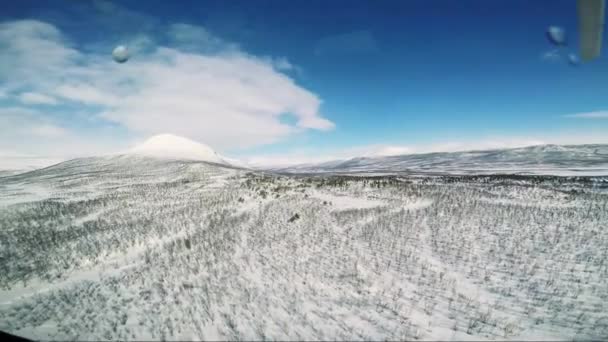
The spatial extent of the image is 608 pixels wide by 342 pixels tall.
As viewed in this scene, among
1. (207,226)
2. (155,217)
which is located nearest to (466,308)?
(207,226)

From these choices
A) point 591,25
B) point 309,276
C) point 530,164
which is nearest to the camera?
point 591,25

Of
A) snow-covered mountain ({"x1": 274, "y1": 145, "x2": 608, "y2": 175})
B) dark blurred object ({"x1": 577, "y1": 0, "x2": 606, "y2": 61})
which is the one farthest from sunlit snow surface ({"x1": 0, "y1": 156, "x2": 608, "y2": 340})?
snow-covered mountain ({"x1": 274, "y1": 145, "x2": 608, "y2": 175})

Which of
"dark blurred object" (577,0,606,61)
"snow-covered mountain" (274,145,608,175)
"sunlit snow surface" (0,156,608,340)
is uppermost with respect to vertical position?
"dark blurred object" (577,0,606,61)

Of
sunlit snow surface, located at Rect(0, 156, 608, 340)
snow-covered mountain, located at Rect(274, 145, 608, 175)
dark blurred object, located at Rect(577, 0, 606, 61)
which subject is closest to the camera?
dark blurred object, located at Rect(577, 0, 606, 61)

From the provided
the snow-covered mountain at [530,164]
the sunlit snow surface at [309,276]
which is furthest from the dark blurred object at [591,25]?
the snow-covered mountain at [530,164]

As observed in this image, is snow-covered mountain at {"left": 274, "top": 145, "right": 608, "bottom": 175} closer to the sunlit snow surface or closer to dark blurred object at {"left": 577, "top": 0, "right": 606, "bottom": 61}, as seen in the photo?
the sunlit snow surface

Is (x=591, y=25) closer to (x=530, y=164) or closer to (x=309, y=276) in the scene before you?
(x=309, y=276)

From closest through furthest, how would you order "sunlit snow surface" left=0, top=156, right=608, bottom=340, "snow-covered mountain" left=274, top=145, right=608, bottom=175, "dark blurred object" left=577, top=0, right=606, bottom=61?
1. "dark blurred object" left=577, top=0, right=606, bottom=61
2. "sunlit snow surface" left=0, top=156, right=608, bottom=340
3. "snow-covered mountain" left=274, top=145, right=608, bottom=175

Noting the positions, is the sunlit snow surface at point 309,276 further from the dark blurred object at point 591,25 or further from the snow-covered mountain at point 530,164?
the snow-covered mountain at point 530,164

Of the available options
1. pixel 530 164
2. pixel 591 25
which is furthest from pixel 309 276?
pixel 530 164
